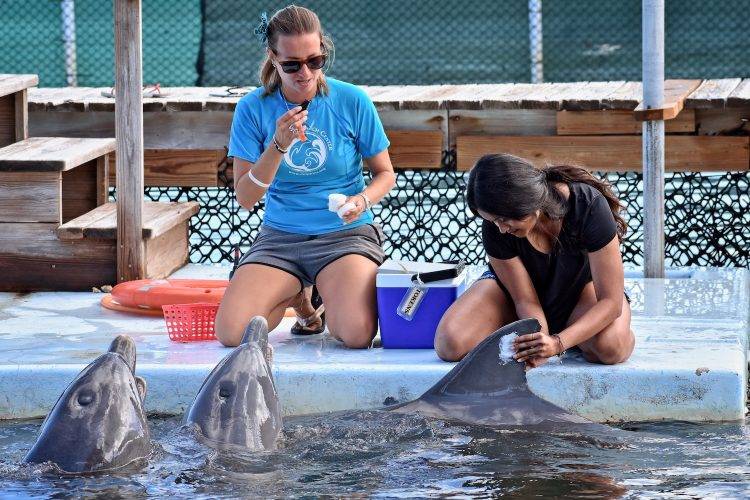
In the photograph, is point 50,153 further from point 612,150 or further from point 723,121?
point 723,121

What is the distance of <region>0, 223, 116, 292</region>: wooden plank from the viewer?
22.3 ft

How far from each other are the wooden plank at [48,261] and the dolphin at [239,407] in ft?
8.55

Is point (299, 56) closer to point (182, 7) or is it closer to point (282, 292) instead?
point (282, 292)

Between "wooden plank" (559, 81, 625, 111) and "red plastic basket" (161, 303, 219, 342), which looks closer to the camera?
"red plastic basket" (161, 303, 219, 342)

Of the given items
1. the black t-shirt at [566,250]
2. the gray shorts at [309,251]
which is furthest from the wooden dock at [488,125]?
the black t-shirt at [566,250]

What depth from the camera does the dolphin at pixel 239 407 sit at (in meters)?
4.22

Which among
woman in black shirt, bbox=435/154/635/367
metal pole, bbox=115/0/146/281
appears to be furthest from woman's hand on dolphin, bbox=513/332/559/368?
metal pole, bbox=115/0/146/281

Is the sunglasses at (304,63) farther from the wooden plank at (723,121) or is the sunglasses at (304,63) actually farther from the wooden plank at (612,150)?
the wooden plank at (723,121)

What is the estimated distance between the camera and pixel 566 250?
4.90 meters

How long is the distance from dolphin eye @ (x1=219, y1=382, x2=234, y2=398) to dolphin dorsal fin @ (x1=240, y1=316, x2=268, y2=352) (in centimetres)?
23

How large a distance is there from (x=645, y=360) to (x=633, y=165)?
2.65 metres

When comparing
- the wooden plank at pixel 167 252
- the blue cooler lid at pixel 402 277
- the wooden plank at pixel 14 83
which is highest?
the wooden plank at pixel 14 83

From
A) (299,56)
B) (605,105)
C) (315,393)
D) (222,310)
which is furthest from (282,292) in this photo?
(605,105)

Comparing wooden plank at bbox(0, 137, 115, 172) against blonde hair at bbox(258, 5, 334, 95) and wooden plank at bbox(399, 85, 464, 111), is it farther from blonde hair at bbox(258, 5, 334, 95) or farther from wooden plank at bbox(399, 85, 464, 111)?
wooden plank at bbox(399, 85, 464, 111)
